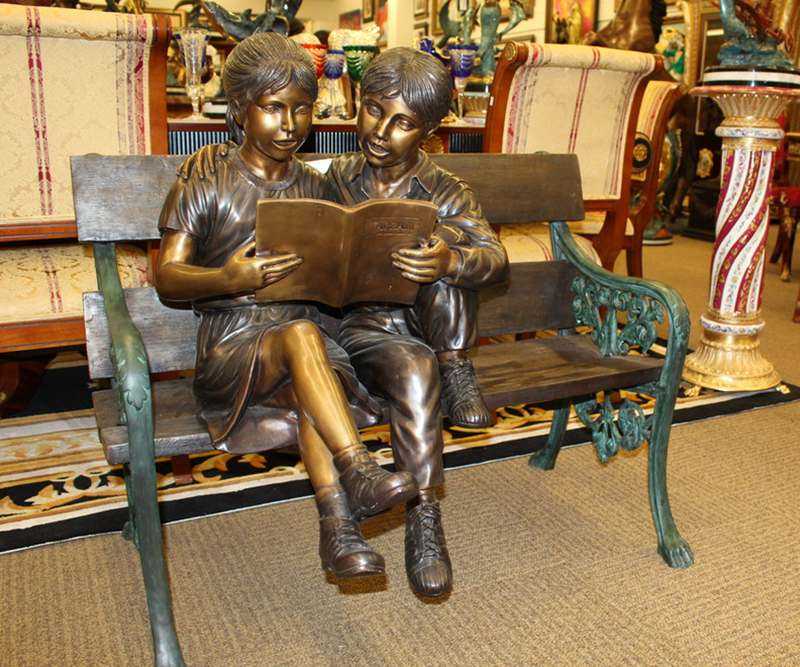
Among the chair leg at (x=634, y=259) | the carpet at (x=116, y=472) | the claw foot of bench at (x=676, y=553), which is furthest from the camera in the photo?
the chair leg at (x=634, y=259)

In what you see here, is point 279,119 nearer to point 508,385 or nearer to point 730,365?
point 508,385

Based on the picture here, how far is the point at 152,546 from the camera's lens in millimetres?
1509

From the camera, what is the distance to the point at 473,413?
5.45ft

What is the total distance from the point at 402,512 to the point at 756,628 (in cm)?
86

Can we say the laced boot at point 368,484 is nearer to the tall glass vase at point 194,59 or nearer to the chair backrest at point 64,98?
the chair backrest at point 64,98

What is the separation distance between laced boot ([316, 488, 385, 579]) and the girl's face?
0.63m

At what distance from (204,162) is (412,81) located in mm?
417

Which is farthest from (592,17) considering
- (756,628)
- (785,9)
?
(756,628)

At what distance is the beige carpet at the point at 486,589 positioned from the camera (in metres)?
1.64

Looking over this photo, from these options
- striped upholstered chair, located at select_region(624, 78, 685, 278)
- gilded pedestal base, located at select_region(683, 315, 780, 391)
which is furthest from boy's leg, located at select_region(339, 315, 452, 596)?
striped upholstered chair, located at select_region(624, 78, 685, 278)

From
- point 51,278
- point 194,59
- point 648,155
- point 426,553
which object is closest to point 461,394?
point 426,553

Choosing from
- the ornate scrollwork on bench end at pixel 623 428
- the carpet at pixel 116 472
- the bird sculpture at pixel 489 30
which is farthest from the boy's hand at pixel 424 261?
the bird sculpture at pixel 489 30

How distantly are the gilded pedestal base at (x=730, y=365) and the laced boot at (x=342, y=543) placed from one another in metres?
2.11

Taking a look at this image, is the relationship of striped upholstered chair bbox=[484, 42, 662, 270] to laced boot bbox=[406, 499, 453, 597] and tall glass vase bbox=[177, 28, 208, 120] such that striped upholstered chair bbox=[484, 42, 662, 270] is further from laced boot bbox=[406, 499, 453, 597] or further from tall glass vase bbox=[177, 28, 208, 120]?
laced boot bbox=[406, 499, 453, 597]
